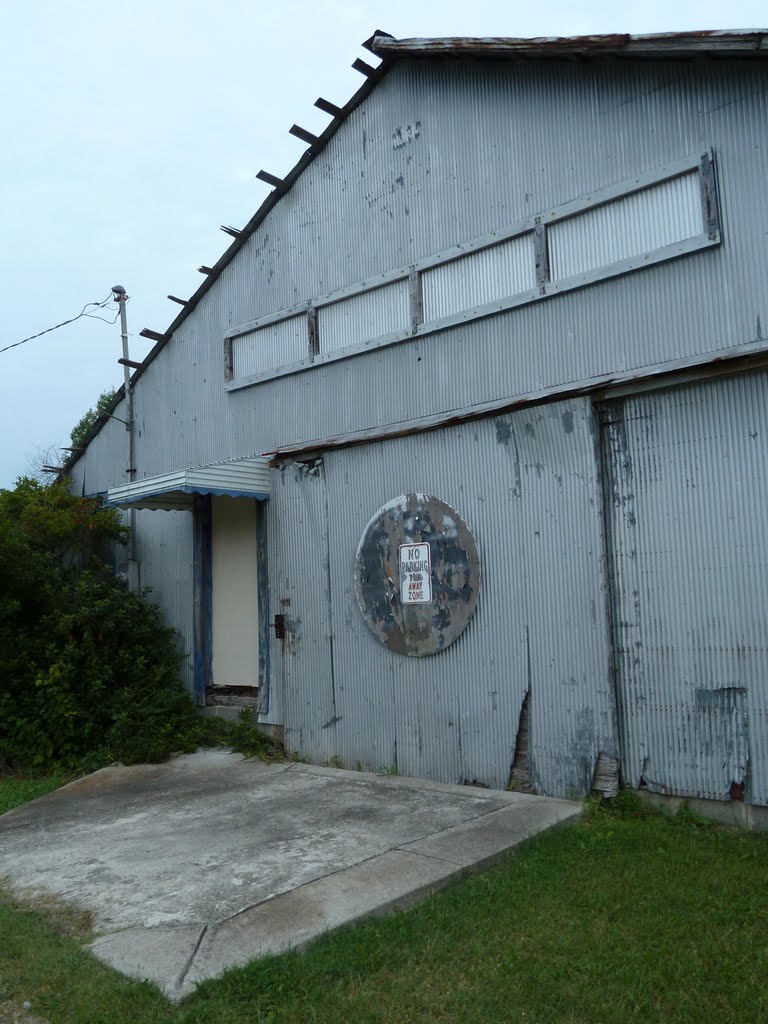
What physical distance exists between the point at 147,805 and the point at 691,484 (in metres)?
4.92

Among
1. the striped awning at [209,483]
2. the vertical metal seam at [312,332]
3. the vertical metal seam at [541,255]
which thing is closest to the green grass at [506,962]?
the striped awning at [209,483]

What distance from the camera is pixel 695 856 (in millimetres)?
5289

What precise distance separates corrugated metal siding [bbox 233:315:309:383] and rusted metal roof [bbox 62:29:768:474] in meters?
1.10

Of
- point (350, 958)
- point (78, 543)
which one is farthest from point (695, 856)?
point (78, 543)

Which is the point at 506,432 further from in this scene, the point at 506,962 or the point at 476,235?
the point at 506,962

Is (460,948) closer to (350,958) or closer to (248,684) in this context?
(350,958)

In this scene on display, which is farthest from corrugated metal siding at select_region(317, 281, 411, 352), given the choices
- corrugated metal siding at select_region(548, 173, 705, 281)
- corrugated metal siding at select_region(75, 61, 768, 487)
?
corrugated metal siding at select_region(548, 173, 705, 281)

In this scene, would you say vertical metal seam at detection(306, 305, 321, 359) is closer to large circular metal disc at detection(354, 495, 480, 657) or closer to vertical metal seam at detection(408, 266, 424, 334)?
vertical metal seam at detection(408, 266, 424, 334)

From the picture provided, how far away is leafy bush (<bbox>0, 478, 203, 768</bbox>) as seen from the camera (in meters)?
9.12

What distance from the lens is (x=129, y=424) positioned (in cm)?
1179

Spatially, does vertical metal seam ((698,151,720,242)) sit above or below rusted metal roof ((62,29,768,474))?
below

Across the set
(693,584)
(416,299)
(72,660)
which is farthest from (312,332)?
(693,584)

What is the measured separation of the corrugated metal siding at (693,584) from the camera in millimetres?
5902

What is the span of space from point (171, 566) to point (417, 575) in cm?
404
